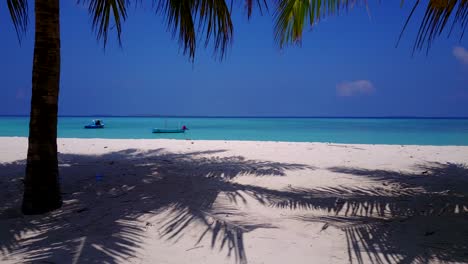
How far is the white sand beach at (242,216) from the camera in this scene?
2.03 m

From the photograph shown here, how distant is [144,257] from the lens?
6.52ft

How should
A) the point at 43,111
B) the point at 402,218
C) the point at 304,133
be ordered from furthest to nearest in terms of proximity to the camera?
the point at 304,133, the point at 43,111, the point at 402,218

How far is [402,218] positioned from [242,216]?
1.34m

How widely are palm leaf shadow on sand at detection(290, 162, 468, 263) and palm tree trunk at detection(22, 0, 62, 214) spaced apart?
2200mm

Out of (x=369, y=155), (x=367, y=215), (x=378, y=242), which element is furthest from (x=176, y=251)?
(x=369, y=155)

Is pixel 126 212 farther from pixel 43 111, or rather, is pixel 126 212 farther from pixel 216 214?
pixel 43 111

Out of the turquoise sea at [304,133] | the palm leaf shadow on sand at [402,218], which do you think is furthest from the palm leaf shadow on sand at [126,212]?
the turquoise sea at [304,133]

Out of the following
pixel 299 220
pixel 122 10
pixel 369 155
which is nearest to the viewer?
pixel 299 220

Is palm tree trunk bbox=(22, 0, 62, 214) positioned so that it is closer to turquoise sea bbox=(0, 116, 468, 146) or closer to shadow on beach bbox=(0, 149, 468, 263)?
shadow on beach bbox=(0, 149, 468, 263)

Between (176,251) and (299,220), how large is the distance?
1082mm

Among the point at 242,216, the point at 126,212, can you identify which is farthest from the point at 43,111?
the point at 242,216

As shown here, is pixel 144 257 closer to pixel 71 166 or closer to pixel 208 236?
pixel 208 236

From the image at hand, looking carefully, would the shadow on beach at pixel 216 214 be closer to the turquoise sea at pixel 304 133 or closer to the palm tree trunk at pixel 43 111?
the palm tree trunk at pixel 43 111

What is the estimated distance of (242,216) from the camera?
8.98 ft
